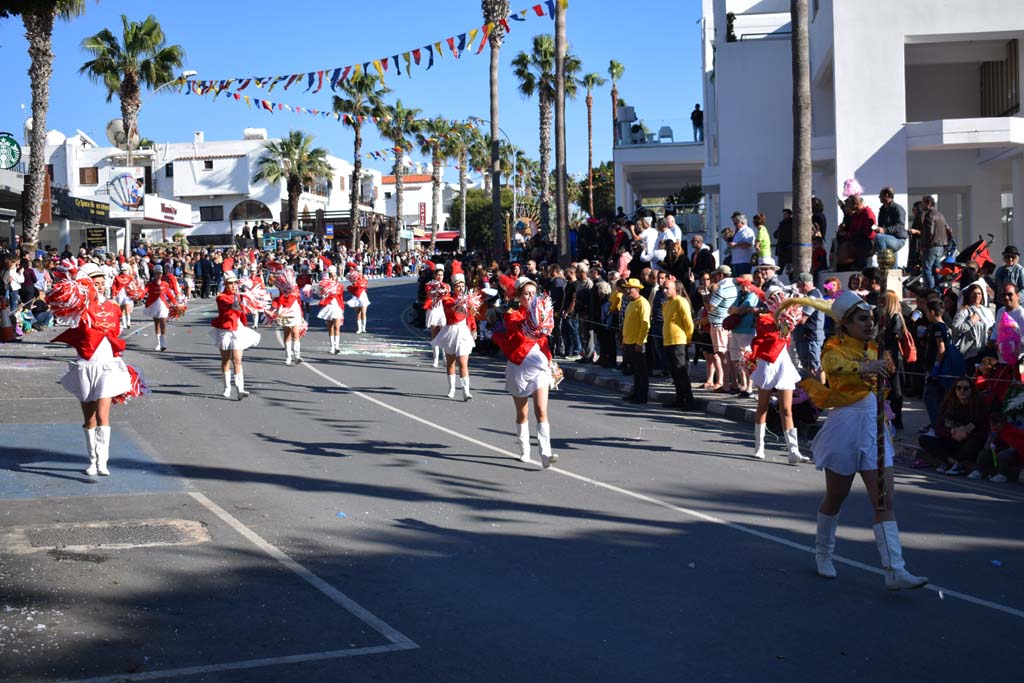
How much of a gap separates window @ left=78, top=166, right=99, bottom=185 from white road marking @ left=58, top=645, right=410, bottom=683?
239ft

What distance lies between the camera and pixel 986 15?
22562 millimetres

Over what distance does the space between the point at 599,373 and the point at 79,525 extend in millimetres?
13061

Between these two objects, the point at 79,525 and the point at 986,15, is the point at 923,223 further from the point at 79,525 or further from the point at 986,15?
the point at 79,525

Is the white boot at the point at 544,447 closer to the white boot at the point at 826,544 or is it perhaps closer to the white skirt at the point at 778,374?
the white skirt at the point at 778,374

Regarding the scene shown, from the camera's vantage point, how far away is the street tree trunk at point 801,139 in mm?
17812

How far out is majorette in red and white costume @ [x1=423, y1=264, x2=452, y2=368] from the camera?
19.7 meters

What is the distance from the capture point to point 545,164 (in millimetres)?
44125

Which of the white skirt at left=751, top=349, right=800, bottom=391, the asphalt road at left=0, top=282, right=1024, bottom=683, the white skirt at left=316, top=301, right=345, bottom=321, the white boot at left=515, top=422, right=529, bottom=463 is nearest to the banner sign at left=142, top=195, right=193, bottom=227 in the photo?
the white skirt at left=316, top=301, right=345, bottom=321

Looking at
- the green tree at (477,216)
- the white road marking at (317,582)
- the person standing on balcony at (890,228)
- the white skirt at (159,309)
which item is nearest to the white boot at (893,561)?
the white road marking at (317,582)

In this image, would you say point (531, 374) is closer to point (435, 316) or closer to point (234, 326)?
point (234, 326)

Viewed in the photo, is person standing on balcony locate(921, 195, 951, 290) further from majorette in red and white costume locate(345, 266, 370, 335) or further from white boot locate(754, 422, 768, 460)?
majorette in red and white costume locate(345, 266, 370, 335)

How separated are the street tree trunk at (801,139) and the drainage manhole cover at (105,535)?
12238 mm

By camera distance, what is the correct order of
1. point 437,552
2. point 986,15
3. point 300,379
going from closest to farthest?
point 437,552
point 300,379
point 986,15

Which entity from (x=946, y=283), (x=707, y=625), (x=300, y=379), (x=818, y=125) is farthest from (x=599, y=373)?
(x=707, y=625)
